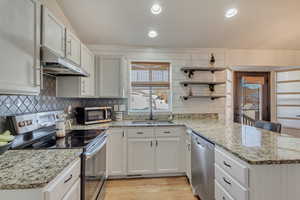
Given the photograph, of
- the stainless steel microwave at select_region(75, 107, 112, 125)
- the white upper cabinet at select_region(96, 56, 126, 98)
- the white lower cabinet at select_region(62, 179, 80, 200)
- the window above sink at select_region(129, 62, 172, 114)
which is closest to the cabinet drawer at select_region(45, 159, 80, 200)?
the white lower cabinet at select_region(62, 179, 80, 200)

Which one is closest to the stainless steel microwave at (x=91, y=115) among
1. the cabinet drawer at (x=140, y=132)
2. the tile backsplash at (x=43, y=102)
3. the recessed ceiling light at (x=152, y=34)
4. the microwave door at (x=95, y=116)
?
the microwave door at (x=95, y=116)

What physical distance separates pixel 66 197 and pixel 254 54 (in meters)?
4.03

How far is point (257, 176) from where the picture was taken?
45.1 inches

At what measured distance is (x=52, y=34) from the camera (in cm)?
168

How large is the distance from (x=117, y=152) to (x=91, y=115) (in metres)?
0.76

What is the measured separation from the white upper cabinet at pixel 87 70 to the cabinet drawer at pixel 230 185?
84.0 inches

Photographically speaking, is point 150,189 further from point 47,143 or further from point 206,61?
point 206,61

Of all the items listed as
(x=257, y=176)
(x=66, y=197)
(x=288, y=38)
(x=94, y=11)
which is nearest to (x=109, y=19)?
(x=94, y=11)

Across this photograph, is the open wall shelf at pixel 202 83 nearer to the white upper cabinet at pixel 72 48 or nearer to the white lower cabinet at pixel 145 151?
the white lower cabinet at pixel 145 151

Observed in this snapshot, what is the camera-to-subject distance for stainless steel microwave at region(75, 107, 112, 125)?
109 inches

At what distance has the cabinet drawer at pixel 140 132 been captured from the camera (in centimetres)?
274

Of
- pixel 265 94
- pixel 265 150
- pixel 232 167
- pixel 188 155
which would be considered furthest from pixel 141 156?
pixel 265 94

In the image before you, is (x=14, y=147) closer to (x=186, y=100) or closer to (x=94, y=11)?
(x=94, y=11)

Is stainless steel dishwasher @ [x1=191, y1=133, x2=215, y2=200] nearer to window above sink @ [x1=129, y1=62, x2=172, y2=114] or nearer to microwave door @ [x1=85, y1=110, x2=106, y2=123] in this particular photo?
window above sink @ [x1=129, y1=62, x2=172, y2=114]
